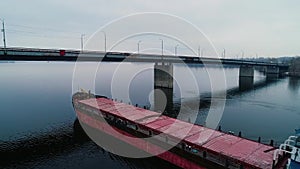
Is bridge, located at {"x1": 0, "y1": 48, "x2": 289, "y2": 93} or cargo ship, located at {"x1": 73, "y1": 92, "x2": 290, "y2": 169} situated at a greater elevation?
bridge, located at {"x1": 0, "y1": 48, "x2": 289, "y2": 93}

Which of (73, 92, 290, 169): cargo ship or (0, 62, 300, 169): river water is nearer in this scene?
(73, 92, 290, 169): cargo ship

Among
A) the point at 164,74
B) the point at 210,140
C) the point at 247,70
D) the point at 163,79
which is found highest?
the point at 247,70

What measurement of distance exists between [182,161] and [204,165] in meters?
3.63

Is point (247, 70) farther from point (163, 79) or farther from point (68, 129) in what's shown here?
point (68, 129)

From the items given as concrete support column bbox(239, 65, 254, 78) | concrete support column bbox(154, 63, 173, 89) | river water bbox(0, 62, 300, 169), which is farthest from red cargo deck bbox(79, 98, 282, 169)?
concrete support column bbox(239, 65, 254, 78)

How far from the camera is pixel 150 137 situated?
32.7 metres

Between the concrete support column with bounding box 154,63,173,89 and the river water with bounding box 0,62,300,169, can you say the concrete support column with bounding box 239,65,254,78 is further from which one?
the river water with bounding box 0,62,300,169

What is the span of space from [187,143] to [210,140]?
124 inches

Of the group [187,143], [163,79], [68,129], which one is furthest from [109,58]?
[187,143]

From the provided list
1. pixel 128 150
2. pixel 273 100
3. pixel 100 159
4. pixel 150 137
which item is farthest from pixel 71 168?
pixel 273 100

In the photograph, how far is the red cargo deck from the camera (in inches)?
899

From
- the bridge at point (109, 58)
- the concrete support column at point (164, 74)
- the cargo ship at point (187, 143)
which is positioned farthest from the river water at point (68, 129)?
the concrete support column at point (164, 74)

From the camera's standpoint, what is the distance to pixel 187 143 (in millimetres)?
27547

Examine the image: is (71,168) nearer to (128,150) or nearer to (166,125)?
(128,150)
